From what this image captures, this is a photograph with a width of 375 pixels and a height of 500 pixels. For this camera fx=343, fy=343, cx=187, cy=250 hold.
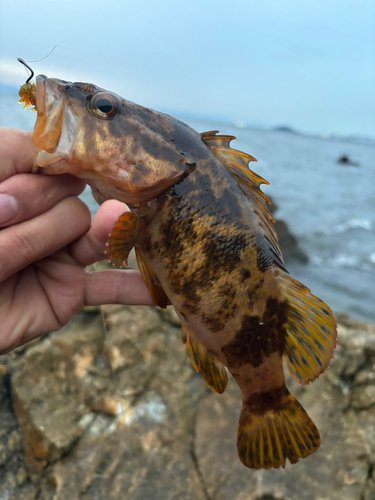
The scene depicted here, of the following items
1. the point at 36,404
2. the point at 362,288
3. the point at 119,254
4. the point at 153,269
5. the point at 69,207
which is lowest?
the point at 362,288

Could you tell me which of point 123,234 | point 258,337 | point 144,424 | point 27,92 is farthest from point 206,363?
point 144,424

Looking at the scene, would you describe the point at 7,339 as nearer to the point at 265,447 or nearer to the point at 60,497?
the point at 265,447

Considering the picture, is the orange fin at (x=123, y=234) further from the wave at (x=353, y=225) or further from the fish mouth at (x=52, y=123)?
the wave at (x=353, y=225)

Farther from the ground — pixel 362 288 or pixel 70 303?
pixel 70 303

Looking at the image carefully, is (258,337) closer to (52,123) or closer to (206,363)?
(206,363)

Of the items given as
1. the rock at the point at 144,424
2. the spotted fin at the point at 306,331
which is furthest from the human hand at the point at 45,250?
the rock at the point at 144,424

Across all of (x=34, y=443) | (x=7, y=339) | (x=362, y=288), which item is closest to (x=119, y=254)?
(x=7, y=339)
